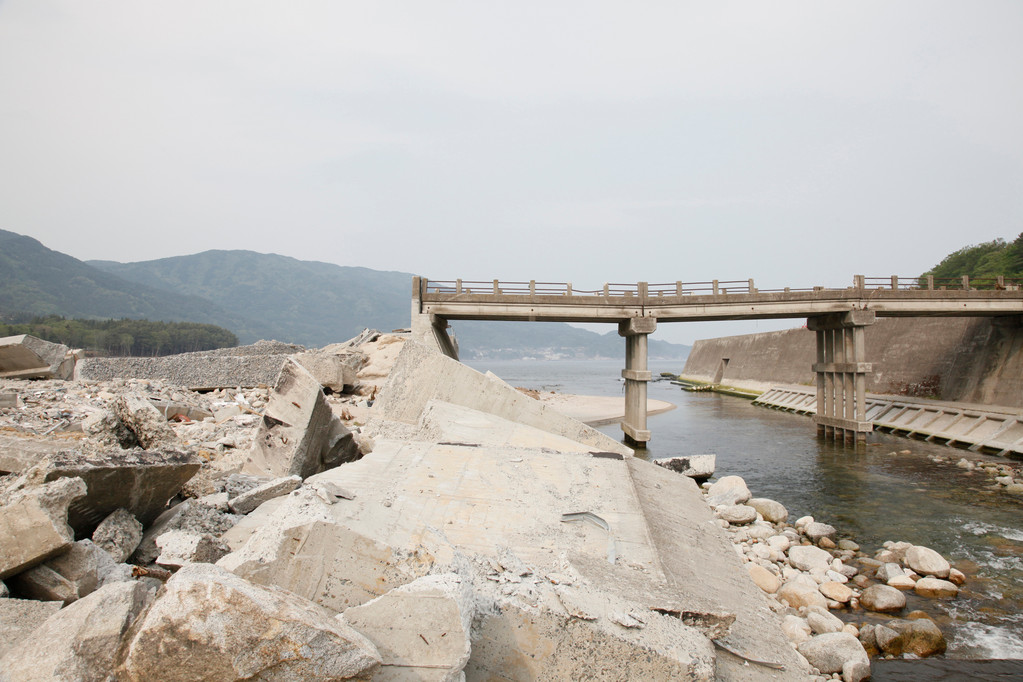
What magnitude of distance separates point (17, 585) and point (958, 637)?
29.2 ft

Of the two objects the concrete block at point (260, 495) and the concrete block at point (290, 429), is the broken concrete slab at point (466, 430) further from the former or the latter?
the concrete block at point (260, 495)

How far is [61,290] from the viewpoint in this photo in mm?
167125

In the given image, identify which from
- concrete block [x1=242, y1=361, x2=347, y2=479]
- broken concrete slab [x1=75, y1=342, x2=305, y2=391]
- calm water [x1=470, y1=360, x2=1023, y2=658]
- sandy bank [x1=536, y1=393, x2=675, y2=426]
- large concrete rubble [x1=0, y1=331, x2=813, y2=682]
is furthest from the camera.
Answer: sandy bank [x1=536, y1=393, x2=675, y2=426]

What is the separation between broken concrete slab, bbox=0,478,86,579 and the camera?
2650mm

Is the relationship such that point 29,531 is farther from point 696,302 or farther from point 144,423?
point 696,302

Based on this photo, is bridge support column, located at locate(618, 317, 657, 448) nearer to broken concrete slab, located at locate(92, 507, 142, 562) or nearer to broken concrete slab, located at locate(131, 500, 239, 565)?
broken concrete slab, located at locate(131, 500, 239, 565)

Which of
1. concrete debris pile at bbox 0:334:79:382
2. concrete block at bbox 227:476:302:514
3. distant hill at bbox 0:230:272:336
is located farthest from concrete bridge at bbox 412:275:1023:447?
distant hill at bbox 0:230:272:336

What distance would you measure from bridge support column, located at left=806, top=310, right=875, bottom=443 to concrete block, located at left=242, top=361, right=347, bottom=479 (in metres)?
22.1

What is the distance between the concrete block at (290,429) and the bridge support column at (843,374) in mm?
22064

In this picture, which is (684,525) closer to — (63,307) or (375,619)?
(375,619)

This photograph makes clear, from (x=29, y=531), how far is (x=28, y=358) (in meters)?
15.5

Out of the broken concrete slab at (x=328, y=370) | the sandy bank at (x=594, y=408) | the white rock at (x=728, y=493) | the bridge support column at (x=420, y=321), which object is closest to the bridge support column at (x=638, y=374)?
the sandy bank at (x=594, y=408)

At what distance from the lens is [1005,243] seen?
5481cm

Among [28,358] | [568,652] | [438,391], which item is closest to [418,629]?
[568,652]
